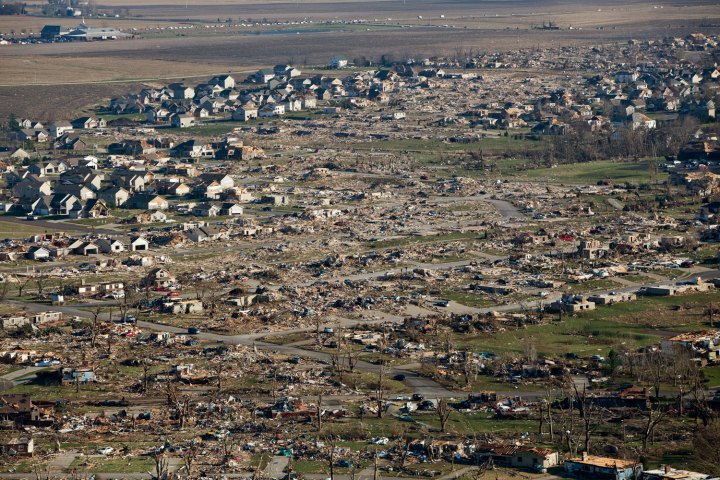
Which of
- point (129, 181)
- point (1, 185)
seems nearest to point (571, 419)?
point (129, 181)

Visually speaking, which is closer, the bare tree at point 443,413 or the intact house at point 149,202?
the bare tree at point 443,413

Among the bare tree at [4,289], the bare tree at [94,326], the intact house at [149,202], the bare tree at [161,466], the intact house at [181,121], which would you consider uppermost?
the bare tree at [161,466]

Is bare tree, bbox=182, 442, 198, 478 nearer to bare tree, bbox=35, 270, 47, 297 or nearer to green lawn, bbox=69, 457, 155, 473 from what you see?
green lawn, bbox=69, 457, 155, 473

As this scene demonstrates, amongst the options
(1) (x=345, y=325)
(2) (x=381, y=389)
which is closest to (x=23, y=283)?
(1) (x=345, y=325)

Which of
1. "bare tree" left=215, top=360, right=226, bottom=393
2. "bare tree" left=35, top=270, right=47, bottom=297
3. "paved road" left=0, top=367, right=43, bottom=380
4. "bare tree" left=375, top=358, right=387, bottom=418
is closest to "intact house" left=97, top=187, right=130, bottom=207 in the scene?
"bare tree" left=35, top=270, right=47, bottom=297

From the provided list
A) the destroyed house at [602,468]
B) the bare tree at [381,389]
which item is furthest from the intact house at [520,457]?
the bare tree at [381,389]

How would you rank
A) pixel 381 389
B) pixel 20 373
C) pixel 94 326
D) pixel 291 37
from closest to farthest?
pixel 381 389 < pixel 20 373 < pixel 94 326 < pixel 291 37

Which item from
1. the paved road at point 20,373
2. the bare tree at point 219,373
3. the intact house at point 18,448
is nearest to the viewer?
→ the intact house at point 18,448

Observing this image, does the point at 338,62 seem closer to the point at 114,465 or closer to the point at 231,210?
the point at 231,210

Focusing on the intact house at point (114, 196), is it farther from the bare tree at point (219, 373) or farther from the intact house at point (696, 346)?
the intact house at point (696, 346)

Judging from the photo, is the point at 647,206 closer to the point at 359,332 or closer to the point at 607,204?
the point at 607,204

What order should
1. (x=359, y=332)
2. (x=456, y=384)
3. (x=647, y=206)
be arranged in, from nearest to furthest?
(x=456, y=384) < (x=359, y=332) < (x=647, y=206)
